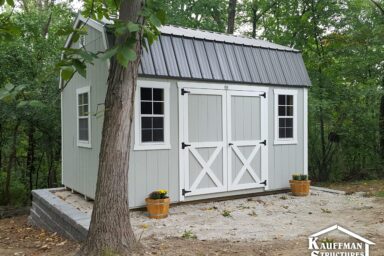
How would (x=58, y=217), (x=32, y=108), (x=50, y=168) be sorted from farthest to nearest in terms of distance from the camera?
(x=50, y=168) < (x=32, y=108) < (x=58, y=217)

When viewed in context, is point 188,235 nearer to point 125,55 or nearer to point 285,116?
point 125,55

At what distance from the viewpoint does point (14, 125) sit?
1066 cm

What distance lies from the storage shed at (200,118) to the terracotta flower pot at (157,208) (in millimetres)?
358

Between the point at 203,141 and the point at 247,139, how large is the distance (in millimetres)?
1074

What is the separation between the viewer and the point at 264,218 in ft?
18.8

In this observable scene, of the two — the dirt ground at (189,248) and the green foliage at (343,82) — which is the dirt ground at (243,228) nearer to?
the dirt ground at (189,248)

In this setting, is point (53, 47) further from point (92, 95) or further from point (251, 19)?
point (251, 19)

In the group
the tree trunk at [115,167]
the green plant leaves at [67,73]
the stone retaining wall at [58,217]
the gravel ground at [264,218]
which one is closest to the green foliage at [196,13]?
the stone retaining wall at [58,217]

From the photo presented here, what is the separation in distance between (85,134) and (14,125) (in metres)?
4.94

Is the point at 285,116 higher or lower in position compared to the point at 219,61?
lower

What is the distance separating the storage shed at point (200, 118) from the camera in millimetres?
6121

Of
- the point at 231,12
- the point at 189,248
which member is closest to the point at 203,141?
the point at 189,248

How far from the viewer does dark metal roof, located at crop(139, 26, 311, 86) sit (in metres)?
6.15

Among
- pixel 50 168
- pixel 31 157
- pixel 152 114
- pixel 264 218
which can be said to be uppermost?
pixel 152 114
